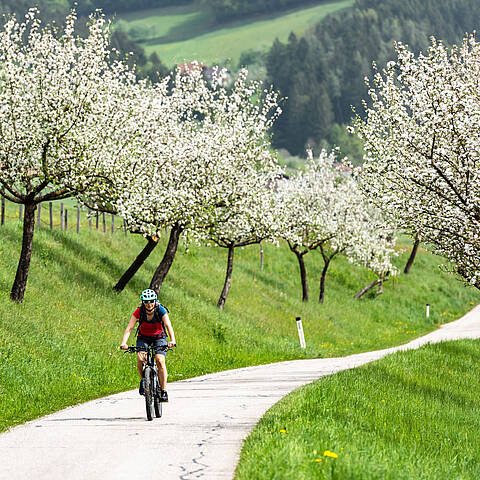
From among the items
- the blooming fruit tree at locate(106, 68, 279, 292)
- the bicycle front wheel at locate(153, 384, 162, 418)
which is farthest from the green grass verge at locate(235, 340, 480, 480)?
the blooming fruit tree at locate(106, 68, 279, 292)

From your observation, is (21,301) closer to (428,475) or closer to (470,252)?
(470,252)

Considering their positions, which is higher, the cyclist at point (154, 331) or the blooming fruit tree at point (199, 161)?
the blooming fruit tree at point (199, 161)

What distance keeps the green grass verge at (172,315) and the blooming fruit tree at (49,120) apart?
2.68m

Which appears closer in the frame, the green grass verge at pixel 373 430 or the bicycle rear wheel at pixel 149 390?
the green grass verge at pixel 373 430

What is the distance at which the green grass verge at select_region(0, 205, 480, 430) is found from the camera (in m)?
16.3

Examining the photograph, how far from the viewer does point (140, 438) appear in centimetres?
1002

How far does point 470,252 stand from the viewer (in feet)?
56.5

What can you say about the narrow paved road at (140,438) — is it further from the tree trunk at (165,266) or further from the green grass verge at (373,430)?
the tree trunk at (165,266)

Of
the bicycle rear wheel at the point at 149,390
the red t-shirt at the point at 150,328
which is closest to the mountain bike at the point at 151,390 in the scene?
the bicycle rear wheel at the point at 149,390

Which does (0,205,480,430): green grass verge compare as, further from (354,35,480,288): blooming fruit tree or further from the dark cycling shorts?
(354,35,480,288): blooming fruit tree

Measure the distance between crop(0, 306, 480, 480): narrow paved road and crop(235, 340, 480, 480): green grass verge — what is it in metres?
0.49

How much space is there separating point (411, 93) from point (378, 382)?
24.6 ft

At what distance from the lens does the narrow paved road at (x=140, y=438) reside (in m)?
8.23

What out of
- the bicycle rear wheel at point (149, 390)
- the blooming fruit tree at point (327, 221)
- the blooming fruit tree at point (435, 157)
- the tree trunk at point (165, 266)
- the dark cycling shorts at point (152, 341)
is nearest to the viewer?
the bicycle rear wheel at point (149, 390)
